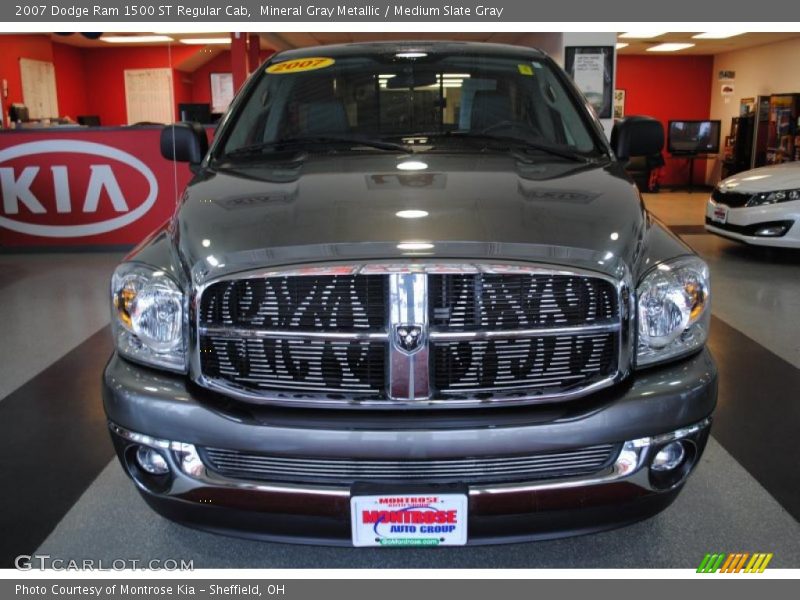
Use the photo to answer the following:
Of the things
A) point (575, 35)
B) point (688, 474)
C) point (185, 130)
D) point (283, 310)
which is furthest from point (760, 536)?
point (575, 35)

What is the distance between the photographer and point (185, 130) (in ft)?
9.12

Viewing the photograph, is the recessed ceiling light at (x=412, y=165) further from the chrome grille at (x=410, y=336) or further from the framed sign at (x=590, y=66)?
the framed sign at (x=590, y=66)

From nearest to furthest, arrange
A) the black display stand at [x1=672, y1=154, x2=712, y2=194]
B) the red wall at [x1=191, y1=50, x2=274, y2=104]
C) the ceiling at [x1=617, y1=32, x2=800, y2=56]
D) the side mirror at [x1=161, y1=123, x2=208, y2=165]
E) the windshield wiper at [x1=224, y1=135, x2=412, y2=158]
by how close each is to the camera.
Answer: the windshield wiper at [x1=224, y1=135, x2=412, y2=158] → the side mirror at [x1=161, y1=123, x2=208, y2=165] → the ceiling at [x1=617, y1=32, x2=800, y2=56] → the black display stand at [x1=672, y1=154, x2=712, y2=194] → the red wall at [x1=191, y1=50, x2=274, y2=104]

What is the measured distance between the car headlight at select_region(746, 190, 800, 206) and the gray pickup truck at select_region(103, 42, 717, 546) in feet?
17.3

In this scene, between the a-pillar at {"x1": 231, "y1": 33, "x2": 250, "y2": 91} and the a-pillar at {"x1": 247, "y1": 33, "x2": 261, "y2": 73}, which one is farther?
the a-pillar at {"x1": 247, "y1": 33, "x2": 261, "y2": 73}

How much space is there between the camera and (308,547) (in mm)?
2168

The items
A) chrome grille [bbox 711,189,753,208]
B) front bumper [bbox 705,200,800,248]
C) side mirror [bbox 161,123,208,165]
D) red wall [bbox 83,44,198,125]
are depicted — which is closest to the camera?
side mirror [bbox 161,123,208,165]

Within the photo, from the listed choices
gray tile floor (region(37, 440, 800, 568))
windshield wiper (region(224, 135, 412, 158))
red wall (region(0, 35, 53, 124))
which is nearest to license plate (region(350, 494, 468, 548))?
gray tile floor (region(37, 440, 800, 568))

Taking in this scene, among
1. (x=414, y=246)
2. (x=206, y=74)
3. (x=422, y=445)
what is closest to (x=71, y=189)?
(x=414, y=246)

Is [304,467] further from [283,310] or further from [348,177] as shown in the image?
[348,177]

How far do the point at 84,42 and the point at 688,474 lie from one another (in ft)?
57.7

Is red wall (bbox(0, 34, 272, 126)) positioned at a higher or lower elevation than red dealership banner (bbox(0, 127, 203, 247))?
higher

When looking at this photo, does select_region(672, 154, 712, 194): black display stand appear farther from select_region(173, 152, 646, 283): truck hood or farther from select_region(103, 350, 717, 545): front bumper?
select_region(103, 350, 717, 545): front bumper

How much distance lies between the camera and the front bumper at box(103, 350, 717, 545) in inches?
63.3
